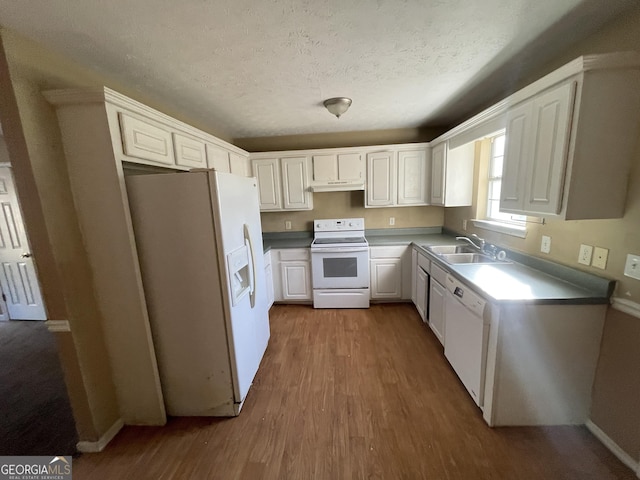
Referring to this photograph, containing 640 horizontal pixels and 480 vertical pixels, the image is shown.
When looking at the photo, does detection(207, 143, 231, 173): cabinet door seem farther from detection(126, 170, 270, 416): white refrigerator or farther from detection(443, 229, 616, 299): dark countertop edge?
detection(443, 229, 616, 299): dark countertop edge

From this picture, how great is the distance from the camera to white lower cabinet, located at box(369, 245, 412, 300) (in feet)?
10.7

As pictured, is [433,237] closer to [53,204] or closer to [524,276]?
[524,276]

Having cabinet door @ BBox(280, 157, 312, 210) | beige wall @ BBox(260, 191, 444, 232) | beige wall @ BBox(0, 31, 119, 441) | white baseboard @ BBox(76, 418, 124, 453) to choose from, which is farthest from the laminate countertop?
white baseboard @ BBox(76, 418, 124, 453)

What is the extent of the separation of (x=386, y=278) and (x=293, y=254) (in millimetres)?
1275

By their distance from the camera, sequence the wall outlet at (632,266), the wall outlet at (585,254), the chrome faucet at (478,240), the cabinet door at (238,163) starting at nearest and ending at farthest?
the wall outlet at (632,266), the wall outlet at (585,254), the chrome faucet at (478,240), the cabinet door at (238,163)

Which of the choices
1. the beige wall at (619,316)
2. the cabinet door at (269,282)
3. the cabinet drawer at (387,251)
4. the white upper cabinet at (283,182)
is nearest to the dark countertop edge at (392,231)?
the cabinet drawer at (387,251)

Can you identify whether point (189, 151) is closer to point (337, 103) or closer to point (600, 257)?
point (337, 103)

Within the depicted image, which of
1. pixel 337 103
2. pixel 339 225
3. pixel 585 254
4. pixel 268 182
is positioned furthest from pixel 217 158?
pixel 585 254

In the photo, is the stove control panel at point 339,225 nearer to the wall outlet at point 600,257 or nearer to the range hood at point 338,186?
the range hood at point 338,186

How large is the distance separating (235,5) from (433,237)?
3.23 m

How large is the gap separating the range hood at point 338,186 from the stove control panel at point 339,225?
49cm

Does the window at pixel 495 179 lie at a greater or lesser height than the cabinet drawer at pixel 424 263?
greater

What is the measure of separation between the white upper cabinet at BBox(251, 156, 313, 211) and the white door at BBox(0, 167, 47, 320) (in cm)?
282

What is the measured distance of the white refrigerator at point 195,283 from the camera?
1.57 m
